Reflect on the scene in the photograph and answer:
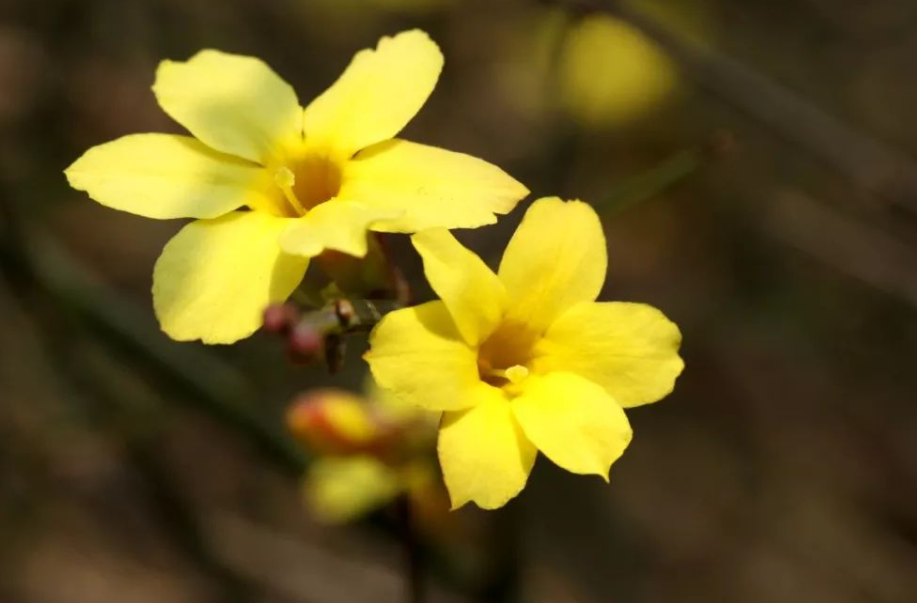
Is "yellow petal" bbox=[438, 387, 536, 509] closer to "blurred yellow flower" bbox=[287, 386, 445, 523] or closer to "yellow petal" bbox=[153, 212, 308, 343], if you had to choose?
"yellow petal" bbox=[153, 212, 308, 343]

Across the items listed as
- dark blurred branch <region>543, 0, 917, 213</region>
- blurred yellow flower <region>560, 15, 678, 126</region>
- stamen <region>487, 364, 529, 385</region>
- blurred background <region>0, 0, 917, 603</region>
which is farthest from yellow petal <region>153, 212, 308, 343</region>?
blurred yellow flower <region>560, 15, 678, 126</region>

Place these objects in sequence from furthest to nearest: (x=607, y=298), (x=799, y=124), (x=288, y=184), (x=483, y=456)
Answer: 1. (x=607, y=298)
2. (x=799, y=124)
3. (x=288, y=184)
4. (x=483, y=456)

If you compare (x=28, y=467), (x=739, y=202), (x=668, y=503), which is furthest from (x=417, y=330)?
(x=739, y=202)

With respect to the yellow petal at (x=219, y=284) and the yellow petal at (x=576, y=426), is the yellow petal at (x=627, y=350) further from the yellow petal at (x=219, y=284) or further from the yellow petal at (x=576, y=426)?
the yellow petal at (x=219, y=284)

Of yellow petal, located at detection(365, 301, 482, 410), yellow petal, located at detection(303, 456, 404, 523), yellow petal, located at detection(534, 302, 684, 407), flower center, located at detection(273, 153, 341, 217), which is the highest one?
flower center, located at detection(273, 153, 341, 217)

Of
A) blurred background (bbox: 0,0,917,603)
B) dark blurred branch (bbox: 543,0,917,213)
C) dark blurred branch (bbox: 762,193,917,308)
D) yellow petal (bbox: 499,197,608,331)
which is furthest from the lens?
dark blurred branch (bbox: 762,193,917,308)

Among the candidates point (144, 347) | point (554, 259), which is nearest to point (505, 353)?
point (554, 259)

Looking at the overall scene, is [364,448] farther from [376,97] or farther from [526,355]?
[376,97]

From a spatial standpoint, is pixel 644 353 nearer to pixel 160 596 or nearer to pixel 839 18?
pixel 160 596
